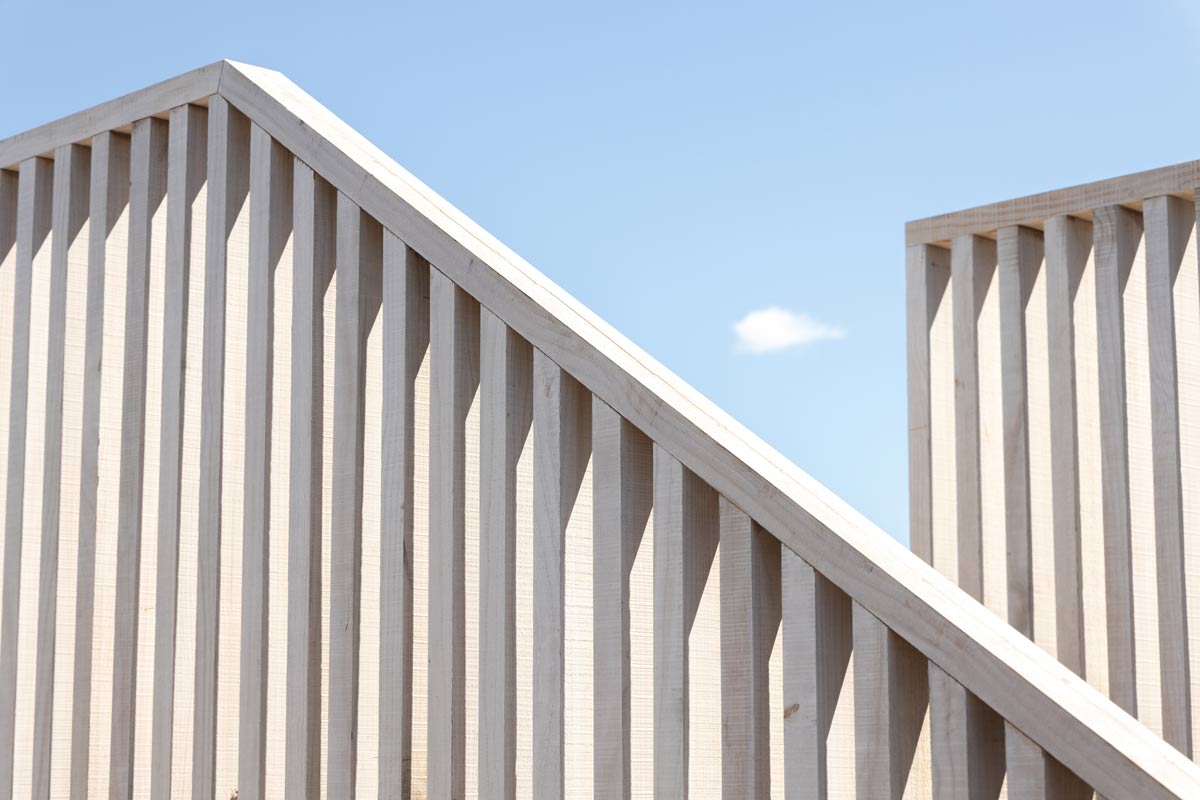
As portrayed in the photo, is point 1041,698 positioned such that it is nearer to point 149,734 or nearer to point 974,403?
point 149,734

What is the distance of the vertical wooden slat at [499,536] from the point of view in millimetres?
1462

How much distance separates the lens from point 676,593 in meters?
1.36

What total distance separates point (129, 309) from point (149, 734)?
565mm

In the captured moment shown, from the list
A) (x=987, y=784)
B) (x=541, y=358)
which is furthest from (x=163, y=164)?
(x=987, y=784)

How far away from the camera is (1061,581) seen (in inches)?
111

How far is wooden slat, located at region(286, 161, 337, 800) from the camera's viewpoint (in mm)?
1631

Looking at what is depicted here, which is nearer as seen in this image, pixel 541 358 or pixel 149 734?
pixel 541 358

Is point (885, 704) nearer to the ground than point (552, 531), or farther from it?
nearer to the ground

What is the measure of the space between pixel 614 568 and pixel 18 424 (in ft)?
3.53

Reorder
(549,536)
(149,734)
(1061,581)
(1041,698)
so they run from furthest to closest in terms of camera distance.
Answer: (1061,581)
(149,734)
(549,536)
(1041,698)

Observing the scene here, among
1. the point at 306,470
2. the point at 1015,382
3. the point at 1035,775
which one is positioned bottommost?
the point at 1035,775

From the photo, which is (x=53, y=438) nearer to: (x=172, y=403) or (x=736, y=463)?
(x=172, y=403)

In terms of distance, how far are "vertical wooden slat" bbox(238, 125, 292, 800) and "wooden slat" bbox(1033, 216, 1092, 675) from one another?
1.73m

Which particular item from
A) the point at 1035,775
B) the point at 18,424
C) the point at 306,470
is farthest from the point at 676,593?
the point at 18,424
